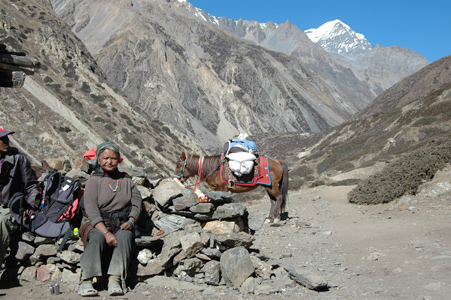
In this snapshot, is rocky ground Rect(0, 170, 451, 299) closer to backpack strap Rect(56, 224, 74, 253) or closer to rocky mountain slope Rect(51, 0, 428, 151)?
backpack strap Rect(56, 224, 74, 253)

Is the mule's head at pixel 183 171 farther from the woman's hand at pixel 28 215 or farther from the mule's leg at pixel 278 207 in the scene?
the woman's hand at pixel 28 215

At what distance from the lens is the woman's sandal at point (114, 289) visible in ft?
15.9

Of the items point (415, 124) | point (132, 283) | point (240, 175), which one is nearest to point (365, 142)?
point (415, 124)

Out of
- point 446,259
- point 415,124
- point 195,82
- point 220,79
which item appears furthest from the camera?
point 220,79

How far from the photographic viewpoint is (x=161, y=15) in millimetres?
131250

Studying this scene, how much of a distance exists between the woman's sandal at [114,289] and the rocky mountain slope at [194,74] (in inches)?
3092

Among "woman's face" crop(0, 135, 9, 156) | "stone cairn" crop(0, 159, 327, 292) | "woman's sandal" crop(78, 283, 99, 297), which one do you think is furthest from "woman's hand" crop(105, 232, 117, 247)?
"woman's face" crop(0, 135, 9, 156)

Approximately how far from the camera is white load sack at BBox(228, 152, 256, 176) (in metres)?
9.47

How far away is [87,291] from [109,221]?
3.19 ft

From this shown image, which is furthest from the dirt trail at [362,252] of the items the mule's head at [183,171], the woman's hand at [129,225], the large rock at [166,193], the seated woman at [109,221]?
the mule's head at [183,171]

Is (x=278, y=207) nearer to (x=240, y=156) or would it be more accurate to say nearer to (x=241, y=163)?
(x=241, y=163)

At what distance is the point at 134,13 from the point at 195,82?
29.5 meters

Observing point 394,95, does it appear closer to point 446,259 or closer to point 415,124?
point 415,124

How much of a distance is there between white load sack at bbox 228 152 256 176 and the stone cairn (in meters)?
3.16
